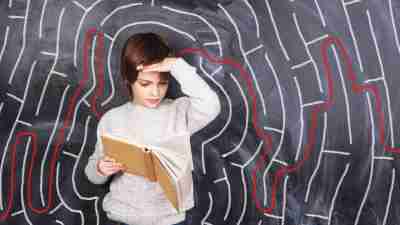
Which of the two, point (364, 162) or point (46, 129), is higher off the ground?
point (46, 129)

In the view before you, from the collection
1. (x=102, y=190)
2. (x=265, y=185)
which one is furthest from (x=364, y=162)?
(x=102, y=190)

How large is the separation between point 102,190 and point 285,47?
80 centimetres

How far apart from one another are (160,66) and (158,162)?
0.30m

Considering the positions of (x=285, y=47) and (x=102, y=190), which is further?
(x=102, y=190)

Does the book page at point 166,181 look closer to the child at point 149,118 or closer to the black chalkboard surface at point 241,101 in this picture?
the child at point 149,118

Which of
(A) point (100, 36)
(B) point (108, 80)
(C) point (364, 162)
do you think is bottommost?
(C) point (364, 162)

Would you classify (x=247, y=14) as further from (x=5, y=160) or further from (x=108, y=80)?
(x=5, y=160)

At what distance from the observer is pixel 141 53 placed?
1.68 metres

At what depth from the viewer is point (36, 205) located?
1971mm

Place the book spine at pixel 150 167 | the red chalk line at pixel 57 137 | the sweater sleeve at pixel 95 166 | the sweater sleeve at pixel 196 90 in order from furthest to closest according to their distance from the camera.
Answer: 1. the red chalk line at pixel 57 137
2. the sweater sleeve at pixel 95 166
3. the sweater sleeve at pixel 196 90
4. the book spine at pixel 150 167

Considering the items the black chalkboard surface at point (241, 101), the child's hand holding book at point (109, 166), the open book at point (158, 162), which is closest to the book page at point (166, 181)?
the open book at point (158, 162)

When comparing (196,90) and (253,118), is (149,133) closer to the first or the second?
(196,90)

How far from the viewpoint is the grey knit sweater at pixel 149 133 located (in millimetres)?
1692

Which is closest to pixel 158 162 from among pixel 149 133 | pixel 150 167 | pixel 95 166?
pixel 150 167
